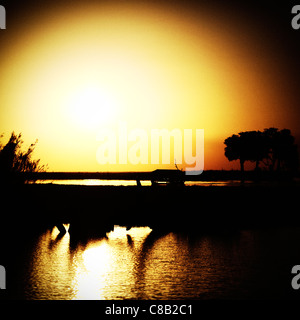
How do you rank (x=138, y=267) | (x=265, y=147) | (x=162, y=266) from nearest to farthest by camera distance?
(x=138, y=267) < (x=162, y=266) < (x=265, y=147)

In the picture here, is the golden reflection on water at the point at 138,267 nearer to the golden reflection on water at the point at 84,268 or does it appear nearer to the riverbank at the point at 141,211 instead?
the golden reflection on water at the point at 84,268

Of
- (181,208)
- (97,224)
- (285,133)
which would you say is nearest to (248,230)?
(181,208)

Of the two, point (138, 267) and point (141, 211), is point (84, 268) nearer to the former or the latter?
point (138, 267)

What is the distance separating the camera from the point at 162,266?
14.1 metres

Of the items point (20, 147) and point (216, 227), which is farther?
point (20, 147)

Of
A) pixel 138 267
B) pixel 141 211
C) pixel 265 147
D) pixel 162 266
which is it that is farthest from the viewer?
pixel 265 147

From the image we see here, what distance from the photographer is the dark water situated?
11.4 metres

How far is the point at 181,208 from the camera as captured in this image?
2589 centimetres

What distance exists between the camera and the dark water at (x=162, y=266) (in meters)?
11.4

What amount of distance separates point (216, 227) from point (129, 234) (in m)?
4.48

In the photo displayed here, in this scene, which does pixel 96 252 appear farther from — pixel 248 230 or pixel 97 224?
pixel 248 230

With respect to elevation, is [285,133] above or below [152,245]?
above

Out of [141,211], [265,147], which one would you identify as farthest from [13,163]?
[265,147]
